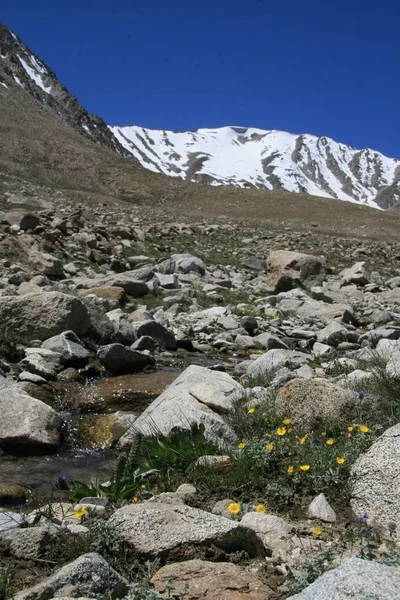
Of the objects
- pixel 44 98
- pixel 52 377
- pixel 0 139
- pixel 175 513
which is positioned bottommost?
pixel 52 377

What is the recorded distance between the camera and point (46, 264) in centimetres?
1409

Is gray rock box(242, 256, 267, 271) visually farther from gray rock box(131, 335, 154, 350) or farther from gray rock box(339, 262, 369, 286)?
gray rock box(131, 335, 154, 350)

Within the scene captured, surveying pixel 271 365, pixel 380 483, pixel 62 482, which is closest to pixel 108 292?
pixel 271 365

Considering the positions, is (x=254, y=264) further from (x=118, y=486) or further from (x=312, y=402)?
(x=118, y=486)

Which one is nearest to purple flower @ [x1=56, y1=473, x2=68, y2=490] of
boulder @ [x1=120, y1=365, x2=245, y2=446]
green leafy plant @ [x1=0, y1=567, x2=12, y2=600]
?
boulder @ [x1=120, y1=365, x2=245, y2=446]

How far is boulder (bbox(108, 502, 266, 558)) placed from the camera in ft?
10.6

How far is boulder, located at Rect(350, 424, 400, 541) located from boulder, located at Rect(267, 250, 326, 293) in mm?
13200

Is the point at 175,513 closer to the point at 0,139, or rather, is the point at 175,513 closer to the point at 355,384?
the point at 355,384

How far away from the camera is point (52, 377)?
772 centimetres

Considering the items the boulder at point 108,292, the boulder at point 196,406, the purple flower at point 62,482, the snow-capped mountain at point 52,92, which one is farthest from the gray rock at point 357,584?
the snow-capped mountain at point 52,92

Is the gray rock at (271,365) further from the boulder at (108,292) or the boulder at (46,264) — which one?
the boulder at (46,264)

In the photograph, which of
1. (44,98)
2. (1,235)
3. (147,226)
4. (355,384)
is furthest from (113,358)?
→ (44,98)

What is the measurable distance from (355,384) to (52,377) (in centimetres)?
Answer: 371

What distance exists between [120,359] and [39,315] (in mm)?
1387
